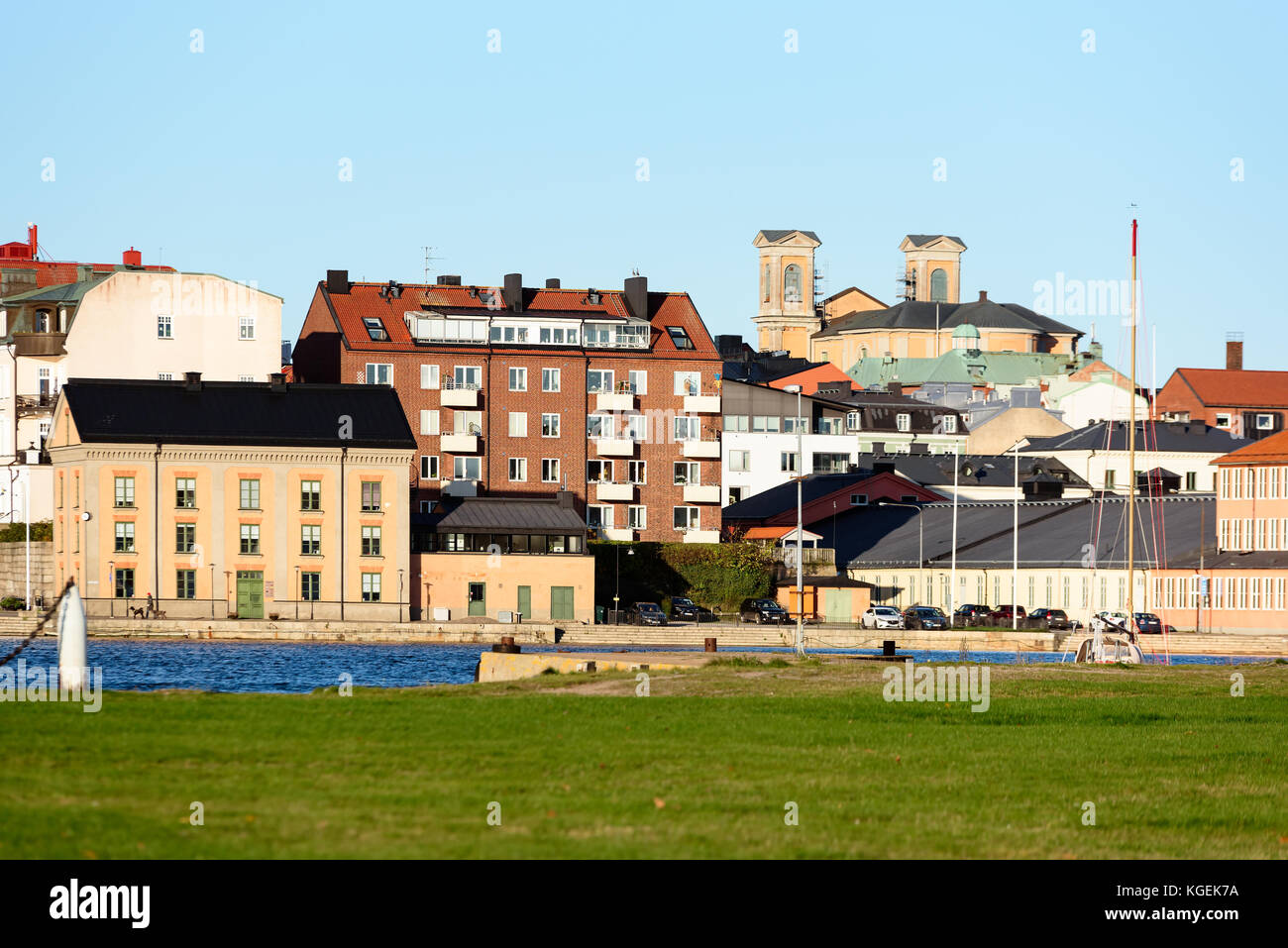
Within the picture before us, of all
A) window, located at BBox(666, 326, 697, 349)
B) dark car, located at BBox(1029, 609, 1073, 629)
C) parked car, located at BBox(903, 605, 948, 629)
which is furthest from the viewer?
window, located at BBox(666, 326, 697, 349)

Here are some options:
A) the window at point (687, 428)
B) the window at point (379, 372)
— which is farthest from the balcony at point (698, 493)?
the window at point (379, 372)

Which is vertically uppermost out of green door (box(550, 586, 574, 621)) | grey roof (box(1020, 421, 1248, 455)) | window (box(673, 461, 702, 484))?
grey roof (box(1020, 421, 1248, 455))

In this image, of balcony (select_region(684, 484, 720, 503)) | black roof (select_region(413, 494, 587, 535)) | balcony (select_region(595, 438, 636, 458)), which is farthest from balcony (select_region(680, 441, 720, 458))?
black roof (select_region(413, 494, 587, 535))

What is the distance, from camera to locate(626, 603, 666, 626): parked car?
93.1 metres

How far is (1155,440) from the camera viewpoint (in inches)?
5630

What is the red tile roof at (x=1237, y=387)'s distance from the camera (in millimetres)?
187250

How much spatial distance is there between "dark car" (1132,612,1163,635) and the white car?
38.4ft

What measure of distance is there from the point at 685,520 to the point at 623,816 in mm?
94989

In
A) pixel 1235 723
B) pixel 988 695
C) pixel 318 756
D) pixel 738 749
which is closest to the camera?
pixel 318 756

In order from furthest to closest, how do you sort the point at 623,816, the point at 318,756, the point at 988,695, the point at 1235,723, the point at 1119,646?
the point at 1119,646
the point at 988,695
the point at 1235,723
the point at 318,756
the point at 623,816

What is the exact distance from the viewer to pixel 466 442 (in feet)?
352

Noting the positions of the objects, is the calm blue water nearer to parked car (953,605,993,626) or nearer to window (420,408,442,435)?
parked car (953,605,993,626)
